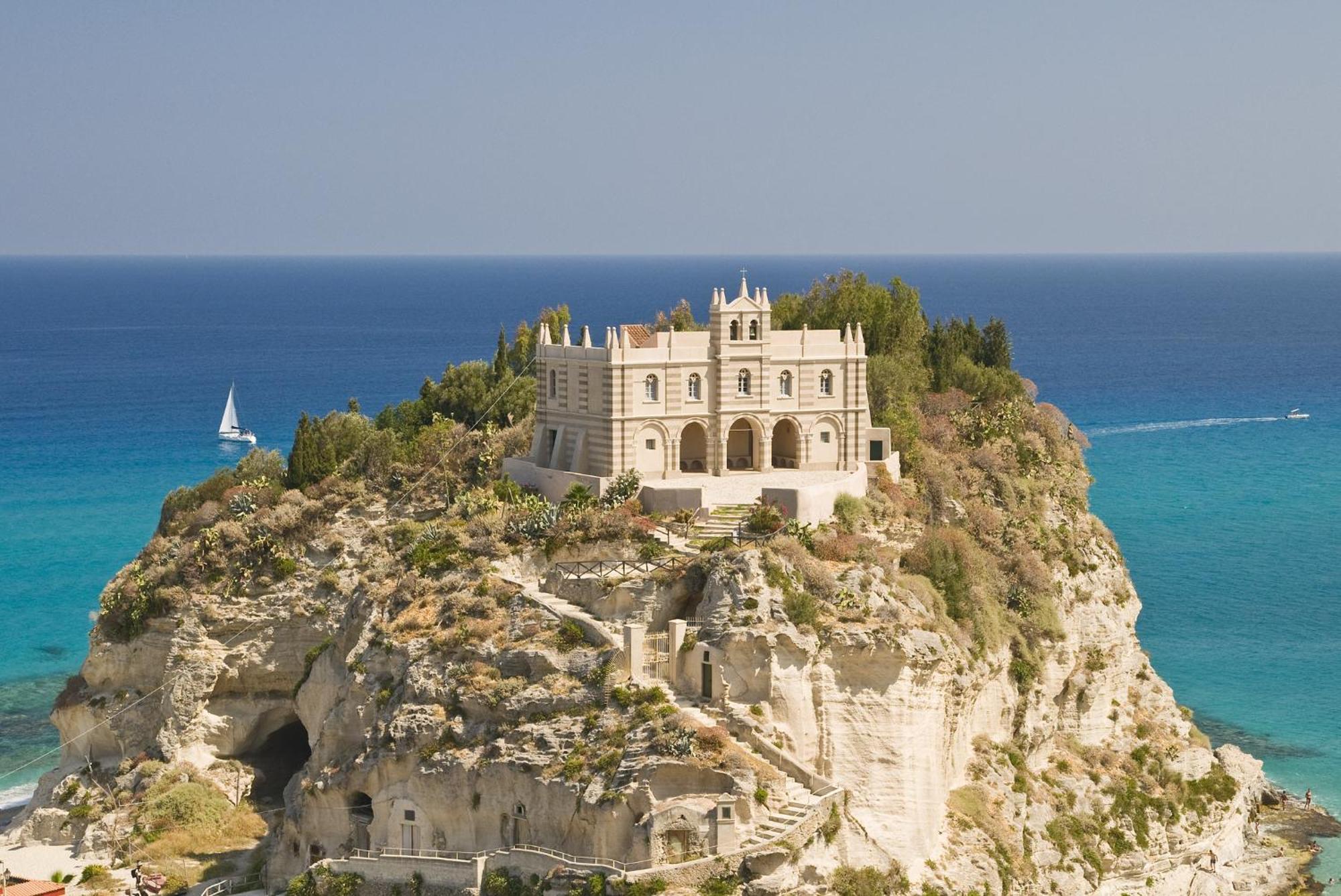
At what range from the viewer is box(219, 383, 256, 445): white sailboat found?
145125mm

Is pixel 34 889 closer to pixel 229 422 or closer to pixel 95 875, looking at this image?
pixel 95 875

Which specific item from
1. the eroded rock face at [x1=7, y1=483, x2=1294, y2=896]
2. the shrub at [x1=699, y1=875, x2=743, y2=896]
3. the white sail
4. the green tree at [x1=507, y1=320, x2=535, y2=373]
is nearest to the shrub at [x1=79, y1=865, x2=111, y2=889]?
the eroded rock face at [x1=7, y1=483, x2=1294, y2=896]

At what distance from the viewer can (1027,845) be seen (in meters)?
63.0

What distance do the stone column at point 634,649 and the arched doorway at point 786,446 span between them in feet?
50.6

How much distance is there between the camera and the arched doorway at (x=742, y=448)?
→ 232 ft

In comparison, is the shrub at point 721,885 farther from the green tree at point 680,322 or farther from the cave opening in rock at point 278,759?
the green tree at point 680,322

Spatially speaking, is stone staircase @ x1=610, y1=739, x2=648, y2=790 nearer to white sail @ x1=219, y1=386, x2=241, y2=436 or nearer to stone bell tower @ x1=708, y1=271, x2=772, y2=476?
stone bell tower @ x1=708, y1=271, x2=772, y2=476

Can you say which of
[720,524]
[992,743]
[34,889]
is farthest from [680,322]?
[34,889]

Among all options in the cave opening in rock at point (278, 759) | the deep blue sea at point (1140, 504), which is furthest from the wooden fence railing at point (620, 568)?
the deep blue sea at point (1140, 504)

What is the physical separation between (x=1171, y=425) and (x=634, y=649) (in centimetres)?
10550

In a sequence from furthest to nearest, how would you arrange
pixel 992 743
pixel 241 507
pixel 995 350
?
pixel 995 350, pixel 241 507, pixel 992 743

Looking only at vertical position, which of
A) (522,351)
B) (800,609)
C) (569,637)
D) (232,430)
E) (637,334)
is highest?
(637,334)

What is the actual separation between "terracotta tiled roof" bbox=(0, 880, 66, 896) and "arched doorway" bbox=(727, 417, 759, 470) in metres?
27.2

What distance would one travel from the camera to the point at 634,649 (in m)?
57.1
